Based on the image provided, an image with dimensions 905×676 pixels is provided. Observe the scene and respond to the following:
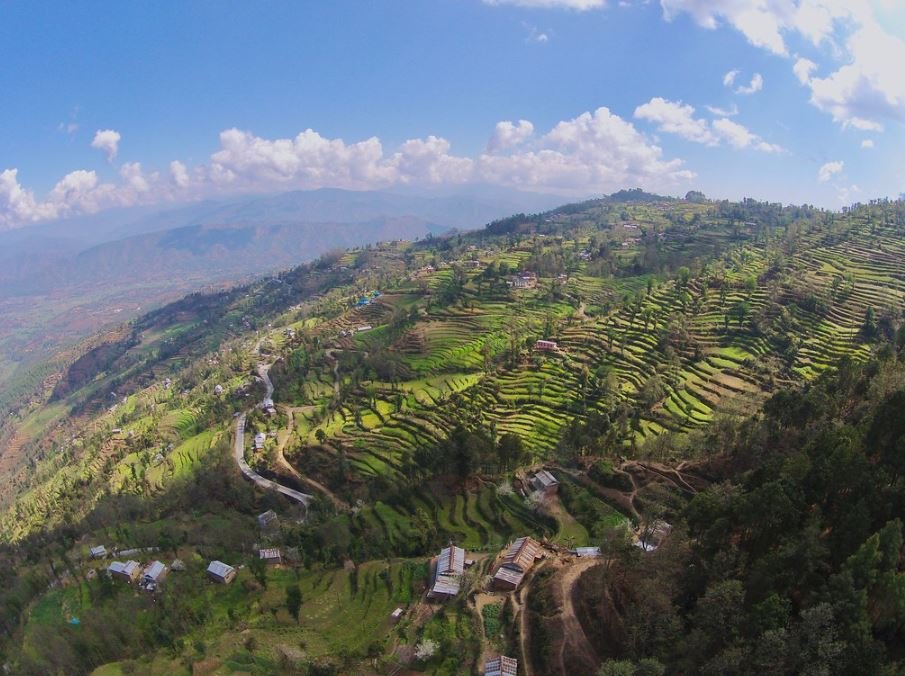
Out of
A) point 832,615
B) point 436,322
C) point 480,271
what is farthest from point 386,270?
point 832,615

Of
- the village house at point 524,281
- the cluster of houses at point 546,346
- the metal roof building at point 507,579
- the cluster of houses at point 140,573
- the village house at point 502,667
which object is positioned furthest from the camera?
the village house at point 524,281

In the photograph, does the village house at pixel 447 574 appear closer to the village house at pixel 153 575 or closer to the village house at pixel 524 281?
the village house at pixel 153 575

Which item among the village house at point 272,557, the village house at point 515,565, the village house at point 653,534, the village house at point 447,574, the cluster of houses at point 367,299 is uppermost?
the cluster of houses at point 367,299

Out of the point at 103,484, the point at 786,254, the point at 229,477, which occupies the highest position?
the point at 786,254

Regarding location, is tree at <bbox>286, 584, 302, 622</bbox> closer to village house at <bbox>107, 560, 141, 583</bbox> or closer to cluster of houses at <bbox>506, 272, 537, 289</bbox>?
village house at <bbox>107, 560, 141, 583</bbox>

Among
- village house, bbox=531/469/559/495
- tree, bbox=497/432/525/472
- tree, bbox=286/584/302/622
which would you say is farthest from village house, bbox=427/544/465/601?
tree, bbox=497/432/525/472

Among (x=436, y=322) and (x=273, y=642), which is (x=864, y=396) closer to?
(x=273, y=642)

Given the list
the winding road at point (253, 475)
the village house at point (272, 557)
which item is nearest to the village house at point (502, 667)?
the village house at point (272, 557)
